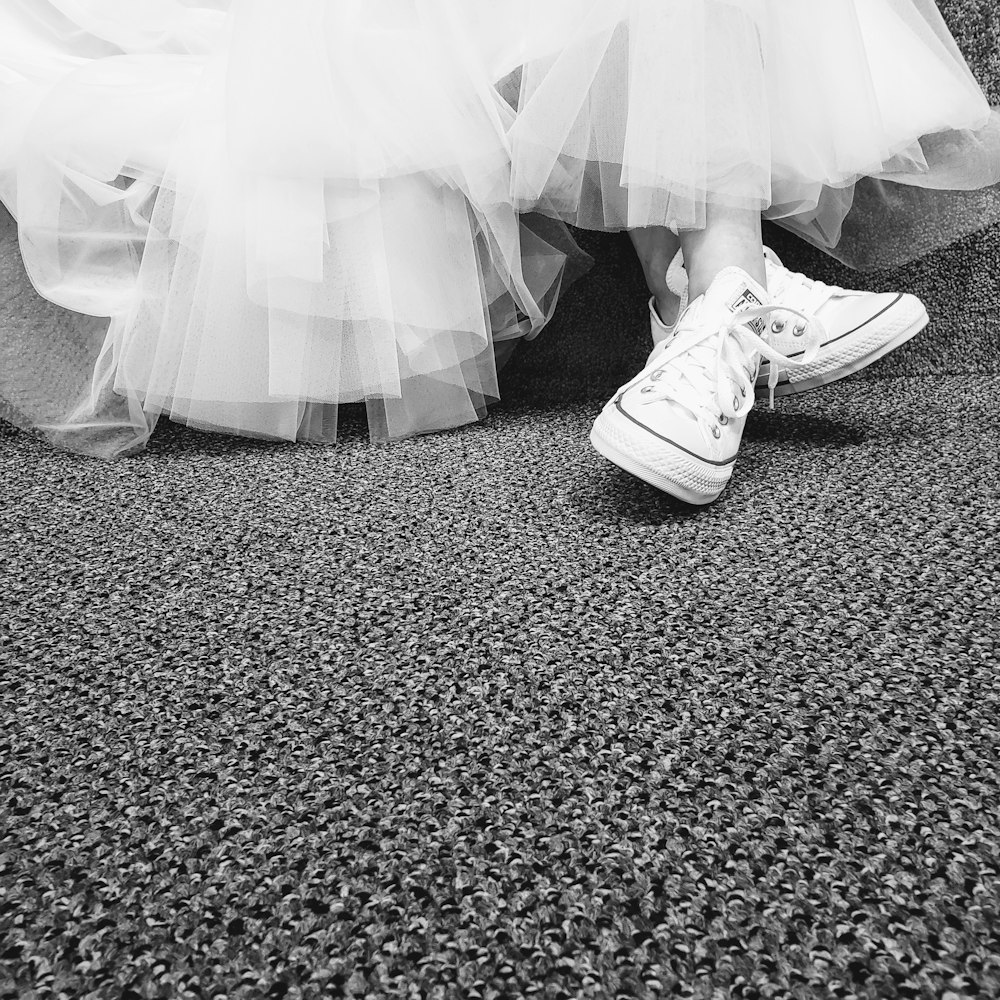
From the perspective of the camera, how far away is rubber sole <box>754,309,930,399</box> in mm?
701

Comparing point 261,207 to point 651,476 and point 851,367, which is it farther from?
point 851,367

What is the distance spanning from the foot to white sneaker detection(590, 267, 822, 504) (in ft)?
0.04

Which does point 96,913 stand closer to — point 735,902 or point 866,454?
point 735,902

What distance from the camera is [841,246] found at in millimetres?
876

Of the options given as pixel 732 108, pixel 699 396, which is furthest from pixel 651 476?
pixel 732 108

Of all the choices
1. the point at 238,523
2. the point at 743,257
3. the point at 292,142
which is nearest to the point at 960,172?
the point at 743,257

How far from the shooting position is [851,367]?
0.72m

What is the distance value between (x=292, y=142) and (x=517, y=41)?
8.3 inches

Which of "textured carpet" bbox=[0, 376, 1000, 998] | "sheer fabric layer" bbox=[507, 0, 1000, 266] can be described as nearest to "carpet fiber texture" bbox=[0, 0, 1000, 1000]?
"textured carpet" bbox=[0, 376, 1000, 998]

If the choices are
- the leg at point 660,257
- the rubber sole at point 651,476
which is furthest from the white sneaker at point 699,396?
the leg at point 660,257

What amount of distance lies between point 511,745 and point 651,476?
0.27 metres

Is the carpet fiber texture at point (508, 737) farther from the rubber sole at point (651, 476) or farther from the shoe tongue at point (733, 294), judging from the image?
the shoe tongue at point (733, 294)

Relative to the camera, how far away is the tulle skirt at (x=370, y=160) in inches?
26.4

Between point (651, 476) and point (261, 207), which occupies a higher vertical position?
point (261, 207)
